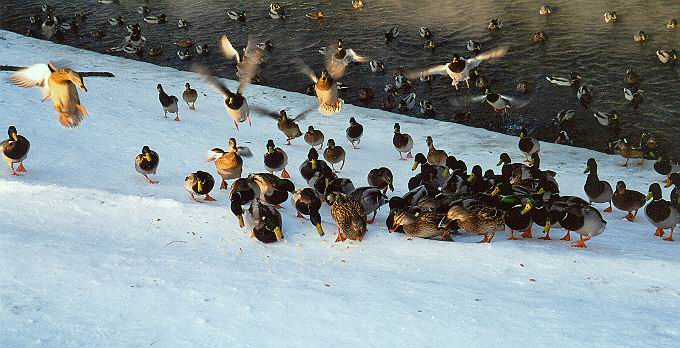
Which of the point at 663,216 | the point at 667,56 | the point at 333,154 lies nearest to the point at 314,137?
the point at 333,154

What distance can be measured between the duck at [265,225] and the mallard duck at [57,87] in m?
3.39

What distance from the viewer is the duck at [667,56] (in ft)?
71.9

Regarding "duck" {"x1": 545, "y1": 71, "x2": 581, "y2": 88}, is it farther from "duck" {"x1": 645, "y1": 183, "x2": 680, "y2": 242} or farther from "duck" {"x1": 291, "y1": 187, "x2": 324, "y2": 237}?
"duck" {"x1": 291, "y1": 187, "x2": 324, "y2": 237}

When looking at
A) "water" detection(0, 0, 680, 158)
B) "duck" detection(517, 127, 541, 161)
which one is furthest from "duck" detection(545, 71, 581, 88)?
"duck" detection(517, 127, 541, 161)

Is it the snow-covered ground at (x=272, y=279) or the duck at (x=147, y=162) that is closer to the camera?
the snow-covered ground at (x=272, y=279)

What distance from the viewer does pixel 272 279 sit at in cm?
783

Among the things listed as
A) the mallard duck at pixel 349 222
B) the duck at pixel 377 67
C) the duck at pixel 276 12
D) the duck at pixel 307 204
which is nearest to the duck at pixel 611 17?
the duck at pixel 377 67

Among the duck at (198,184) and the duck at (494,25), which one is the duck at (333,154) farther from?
the duck at (494,25)

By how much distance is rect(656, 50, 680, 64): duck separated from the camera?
2192 cm

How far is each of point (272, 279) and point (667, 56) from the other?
1890 centimetres

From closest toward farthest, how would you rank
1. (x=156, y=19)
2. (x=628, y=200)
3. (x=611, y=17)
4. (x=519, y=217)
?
(x=519, y=217), (x=628, y=200), (x=611, y=17), (x=156, y=19)

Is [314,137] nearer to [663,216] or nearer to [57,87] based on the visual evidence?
[57,87]

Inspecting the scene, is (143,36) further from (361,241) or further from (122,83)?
(361,241)

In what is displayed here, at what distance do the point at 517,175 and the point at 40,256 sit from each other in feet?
27.6
